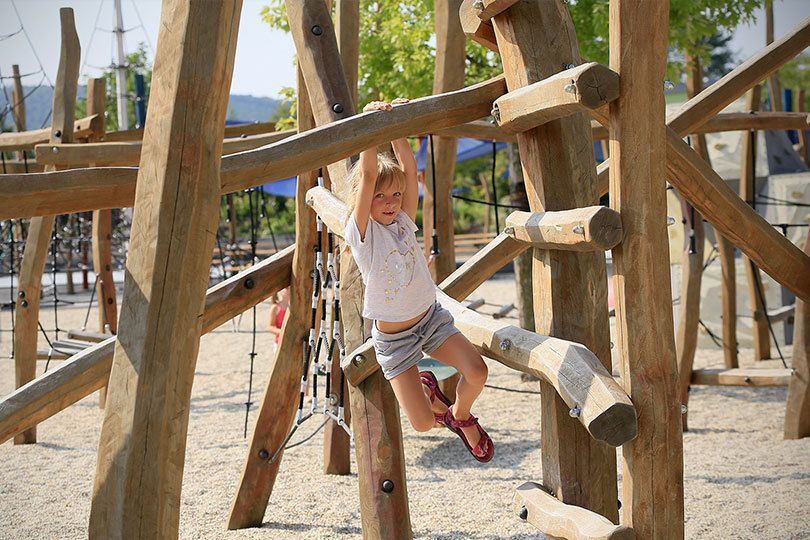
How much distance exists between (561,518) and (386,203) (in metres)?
1.25

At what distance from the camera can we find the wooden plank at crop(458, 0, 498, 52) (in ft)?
8.91

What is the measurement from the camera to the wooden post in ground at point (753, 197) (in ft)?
22.4

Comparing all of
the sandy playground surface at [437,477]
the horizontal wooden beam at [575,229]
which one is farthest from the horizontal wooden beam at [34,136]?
the horizontal wooden beam at [575,229]

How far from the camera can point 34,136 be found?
5.77 m

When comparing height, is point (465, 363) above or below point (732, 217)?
below

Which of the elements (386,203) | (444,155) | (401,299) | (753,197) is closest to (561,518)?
(401,299)

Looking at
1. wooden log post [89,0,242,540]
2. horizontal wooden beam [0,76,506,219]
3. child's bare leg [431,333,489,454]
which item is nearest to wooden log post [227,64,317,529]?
child's bare leg [431,333,489,454]

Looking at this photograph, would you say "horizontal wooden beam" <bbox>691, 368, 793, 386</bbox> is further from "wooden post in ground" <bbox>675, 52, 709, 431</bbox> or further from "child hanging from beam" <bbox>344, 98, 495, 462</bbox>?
"child hanging from beam" <bbox>344, 98, 495, 462</bbox>

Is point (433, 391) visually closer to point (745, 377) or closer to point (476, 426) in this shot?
point (476, 426)

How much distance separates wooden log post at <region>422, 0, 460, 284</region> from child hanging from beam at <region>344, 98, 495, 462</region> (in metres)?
2.53

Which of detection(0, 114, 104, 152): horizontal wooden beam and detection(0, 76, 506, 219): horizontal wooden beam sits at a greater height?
detection(0, 114, 104, 152): horizontal wooden beam

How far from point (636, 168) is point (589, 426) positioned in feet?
2.45

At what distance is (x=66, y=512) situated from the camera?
14.5 feet

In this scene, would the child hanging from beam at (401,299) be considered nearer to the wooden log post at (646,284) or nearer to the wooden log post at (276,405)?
the wooden log post at (646,284)
